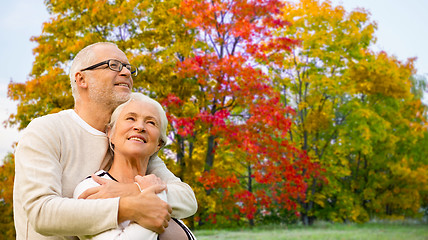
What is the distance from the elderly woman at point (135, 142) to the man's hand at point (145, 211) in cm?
12

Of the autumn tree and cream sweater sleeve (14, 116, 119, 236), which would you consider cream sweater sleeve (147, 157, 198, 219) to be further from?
the autumn tree

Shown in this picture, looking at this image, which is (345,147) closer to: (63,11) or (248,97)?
(248,97)

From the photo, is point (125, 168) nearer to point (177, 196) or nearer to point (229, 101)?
point (177, 196)

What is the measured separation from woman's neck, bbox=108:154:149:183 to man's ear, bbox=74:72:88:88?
511mm

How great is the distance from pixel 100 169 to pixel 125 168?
0.19 metres

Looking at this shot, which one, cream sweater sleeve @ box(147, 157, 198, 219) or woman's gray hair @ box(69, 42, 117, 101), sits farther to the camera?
woman's gray hair @ box(69, 42, 117, 101)

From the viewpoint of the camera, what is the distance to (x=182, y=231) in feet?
6.68

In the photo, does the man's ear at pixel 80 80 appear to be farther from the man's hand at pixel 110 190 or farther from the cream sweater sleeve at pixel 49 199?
the man's hand at pixel 110 190

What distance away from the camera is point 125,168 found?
2.08 meters

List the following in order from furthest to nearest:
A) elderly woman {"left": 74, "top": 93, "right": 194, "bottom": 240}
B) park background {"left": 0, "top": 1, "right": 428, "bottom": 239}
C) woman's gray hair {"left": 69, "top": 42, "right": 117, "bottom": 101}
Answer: park background {"left": 0, "top": 1, "right": 428, "bottom": 239}, woman's gray hair {"left": 69, "top": 42, "right": 117, "bottom": 101}, elderly woman {"left": 74, "top": 93, "right": 194, "bottom": 240}

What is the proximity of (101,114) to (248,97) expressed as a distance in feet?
29.7

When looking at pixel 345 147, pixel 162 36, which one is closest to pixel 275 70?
pixel 345 147

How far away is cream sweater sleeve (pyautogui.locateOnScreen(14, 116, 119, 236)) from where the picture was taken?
1.78 meters

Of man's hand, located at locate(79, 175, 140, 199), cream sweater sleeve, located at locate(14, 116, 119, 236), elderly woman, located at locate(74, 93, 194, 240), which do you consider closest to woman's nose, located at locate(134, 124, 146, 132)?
elderly woman, located at locate(74, 93, 194, 240)
